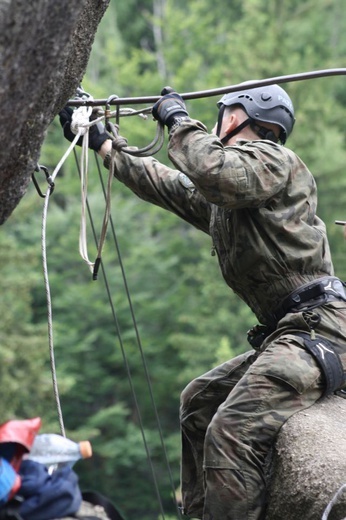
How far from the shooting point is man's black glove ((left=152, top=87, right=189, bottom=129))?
5.48 metres

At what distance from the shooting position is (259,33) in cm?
3281

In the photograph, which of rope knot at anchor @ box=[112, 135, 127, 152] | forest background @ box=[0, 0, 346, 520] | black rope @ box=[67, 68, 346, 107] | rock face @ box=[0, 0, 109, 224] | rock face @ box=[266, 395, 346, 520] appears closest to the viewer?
rock face @ box=[0, 0, 109, 224]

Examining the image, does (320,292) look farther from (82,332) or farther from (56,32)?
(82,332)

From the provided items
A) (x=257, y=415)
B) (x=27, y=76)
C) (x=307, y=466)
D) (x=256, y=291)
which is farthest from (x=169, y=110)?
(x=307, y=466)

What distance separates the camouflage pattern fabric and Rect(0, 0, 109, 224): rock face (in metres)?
0.99

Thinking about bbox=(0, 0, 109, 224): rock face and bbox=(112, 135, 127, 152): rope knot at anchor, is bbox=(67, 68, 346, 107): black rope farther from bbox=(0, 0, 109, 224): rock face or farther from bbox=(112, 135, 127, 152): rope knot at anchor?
bbox=(0, 0, 109, 224): rock face

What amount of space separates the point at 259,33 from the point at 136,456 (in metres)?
13.3

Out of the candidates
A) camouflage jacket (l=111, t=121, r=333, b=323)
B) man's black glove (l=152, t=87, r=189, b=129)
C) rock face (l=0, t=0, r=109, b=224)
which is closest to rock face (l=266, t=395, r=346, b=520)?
camouflage jacket (l=111, t=121, r=333, b=323)

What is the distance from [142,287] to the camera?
109 feet

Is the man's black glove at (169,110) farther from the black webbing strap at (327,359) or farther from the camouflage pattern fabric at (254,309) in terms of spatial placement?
the black webbing strap at (327,359)

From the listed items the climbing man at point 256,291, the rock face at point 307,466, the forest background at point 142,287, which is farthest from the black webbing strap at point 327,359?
the forest background at point 142,287

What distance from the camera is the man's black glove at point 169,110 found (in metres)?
5.48

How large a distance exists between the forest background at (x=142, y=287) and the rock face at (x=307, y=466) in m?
21.5

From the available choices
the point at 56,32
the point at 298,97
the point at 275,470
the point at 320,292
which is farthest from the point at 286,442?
the point at 298,97
